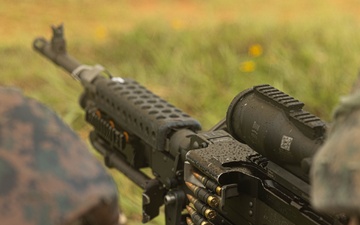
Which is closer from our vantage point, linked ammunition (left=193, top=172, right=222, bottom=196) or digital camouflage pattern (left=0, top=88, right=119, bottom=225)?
digital camouflage pattern (left=0, top=88, right=119, bottom=225)

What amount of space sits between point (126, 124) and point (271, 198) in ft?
4.57

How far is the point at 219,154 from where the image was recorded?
11.7 feet

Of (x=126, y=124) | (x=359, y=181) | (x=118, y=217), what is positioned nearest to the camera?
(x=359, y=181)

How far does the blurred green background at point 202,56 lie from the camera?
6.82 metres

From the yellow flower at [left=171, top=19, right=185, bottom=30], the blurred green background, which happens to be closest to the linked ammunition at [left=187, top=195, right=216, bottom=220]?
the blurred green background

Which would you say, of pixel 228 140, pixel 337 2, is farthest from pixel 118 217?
pixel 337 2

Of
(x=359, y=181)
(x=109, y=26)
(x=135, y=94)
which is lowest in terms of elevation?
(x=109, y=26)

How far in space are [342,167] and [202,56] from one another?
5.85m

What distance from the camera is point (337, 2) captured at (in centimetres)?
1055

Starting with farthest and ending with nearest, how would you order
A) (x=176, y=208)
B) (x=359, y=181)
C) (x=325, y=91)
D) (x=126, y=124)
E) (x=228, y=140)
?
(x=325, y=91) → (x=126, y=124) → (x=176, y=208) → (x=228, y=140) → (x=359, y=181)

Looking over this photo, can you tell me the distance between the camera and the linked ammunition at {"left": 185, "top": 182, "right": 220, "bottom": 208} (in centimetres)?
350

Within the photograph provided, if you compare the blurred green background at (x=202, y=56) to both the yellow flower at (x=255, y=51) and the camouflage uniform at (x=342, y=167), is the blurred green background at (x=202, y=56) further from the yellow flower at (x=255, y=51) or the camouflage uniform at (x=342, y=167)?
the camouflage uniform at (x=342, y=167)

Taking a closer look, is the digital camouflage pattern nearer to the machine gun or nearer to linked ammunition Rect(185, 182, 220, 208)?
the machine gun

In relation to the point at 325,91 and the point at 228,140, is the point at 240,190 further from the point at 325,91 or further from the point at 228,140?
the point at 325,91
